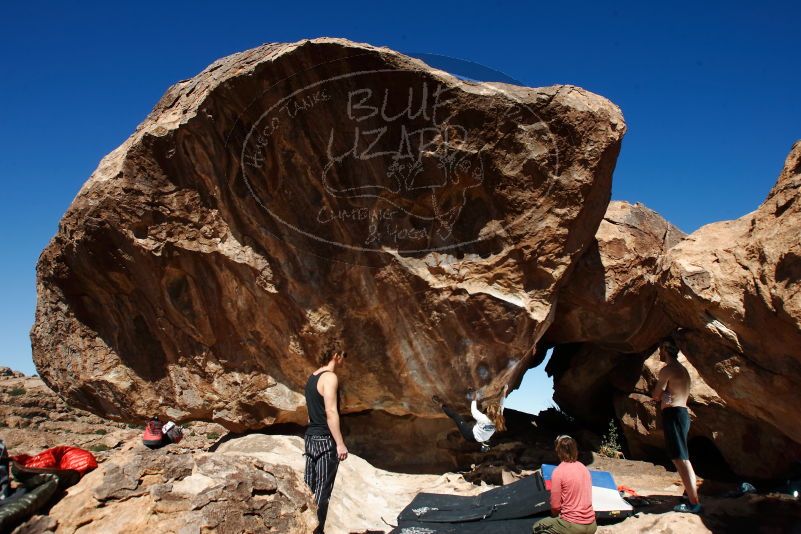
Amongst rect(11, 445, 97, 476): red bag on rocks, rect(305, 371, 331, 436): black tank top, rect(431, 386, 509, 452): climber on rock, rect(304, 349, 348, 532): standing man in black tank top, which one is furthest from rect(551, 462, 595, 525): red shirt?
rect(11, 445, 97, 476): red bag on rocks

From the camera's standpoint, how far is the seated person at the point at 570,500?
3975 millimetres

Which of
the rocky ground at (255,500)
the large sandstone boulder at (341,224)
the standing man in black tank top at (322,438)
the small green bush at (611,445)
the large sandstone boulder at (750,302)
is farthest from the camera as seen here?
the small green bush at (611,445)

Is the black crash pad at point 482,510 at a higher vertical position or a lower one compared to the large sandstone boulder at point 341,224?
lower

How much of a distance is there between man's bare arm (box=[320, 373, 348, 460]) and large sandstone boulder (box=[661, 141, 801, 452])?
3313 millimetres

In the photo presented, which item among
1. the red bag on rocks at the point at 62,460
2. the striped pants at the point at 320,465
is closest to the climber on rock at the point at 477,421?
the striped pants at the point at 320,465

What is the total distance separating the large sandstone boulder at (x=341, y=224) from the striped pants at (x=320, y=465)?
Answer: 265cm

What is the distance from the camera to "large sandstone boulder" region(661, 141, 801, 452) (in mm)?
4234

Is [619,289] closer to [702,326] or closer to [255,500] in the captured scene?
[702,326]

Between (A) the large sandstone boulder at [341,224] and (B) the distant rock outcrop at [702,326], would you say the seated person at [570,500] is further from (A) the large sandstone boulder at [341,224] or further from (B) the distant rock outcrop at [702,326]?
(A) the large sandstone boulder at [341,224]

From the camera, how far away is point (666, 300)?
5578 mm

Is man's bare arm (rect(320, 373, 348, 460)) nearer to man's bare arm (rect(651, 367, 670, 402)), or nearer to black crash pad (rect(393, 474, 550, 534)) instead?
black crash pad (rect(393, 474, 550, 534))

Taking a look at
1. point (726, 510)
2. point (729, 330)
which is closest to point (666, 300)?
point (729, 330)

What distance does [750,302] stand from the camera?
15.0 ft

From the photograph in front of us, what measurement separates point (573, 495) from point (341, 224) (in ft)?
12.8
